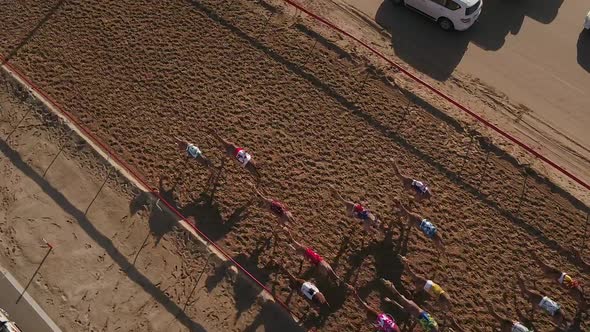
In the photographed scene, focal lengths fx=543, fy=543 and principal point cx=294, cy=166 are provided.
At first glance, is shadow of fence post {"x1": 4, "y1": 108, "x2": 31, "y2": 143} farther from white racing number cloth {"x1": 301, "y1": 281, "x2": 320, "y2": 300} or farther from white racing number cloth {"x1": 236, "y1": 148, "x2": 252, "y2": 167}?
white racing number cloth {"x1": 301, "y1": 281, "x2": 320, "y2": 300}

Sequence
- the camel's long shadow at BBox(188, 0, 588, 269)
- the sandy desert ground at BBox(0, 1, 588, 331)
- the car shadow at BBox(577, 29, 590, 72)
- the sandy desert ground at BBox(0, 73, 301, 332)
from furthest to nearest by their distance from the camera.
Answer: the car shadow at BBox(577, 29, 590, 72) → the camel's long shadow at BBox(188, 0, 588, 269) → the sandy desert ground at BBox(0, 1, 588, 331) → the sandy desert ground at BBox(0, 73, 301, 332)

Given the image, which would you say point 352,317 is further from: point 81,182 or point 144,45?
point 144,45

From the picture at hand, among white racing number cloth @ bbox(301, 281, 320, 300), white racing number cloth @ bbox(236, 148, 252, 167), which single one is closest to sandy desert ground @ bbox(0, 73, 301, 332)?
white racing number cloth @ bbox(301, 281, 320, 300)

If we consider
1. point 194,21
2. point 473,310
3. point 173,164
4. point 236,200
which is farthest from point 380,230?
point 194,21

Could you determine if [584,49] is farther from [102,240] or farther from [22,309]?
[22,309]

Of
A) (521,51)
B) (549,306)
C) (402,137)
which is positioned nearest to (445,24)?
(521,51)

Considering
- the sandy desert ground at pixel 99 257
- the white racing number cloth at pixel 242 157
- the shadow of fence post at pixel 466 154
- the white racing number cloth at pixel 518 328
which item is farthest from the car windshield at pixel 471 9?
the sandy desert ground at pixel 99 257
